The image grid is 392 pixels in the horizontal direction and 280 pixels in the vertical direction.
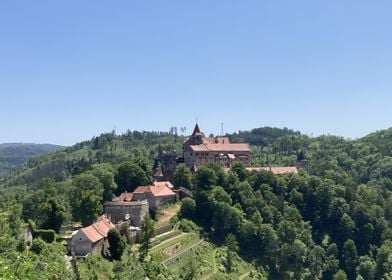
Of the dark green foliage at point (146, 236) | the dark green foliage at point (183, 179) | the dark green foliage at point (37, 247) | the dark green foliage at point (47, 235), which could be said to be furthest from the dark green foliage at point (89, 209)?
the dark green foliage at point (183, 179)

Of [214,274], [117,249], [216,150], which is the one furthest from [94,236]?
[216,150]

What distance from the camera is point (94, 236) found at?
188ft

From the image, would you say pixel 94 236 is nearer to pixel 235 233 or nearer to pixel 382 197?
pixel 235 233

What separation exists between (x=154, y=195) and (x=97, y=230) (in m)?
23.4

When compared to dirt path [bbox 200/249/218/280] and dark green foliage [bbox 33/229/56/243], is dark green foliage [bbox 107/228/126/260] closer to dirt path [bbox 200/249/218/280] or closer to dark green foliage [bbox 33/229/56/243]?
dark green foliage [bbox 33/229/56/243]

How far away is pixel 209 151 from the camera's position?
116 meters

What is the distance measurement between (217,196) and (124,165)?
16873mm

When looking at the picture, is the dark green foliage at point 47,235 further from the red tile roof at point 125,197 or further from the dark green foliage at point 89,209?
the red tile roof at point 125,197

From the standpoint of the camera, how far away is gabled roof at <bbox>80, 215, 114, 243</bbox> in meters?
56.7

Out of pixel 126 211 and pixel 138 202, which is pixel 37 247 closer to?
pixel 126 211

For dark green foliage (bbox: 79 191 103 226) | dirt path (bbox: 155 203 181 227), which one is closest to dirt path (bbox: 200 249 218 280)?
dirt path (bbox: 155 203 181 227)

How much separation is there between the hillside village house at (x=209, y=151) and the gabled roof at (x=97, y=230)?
146 feet

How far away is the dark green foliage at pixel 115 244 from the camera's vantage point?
57469mm

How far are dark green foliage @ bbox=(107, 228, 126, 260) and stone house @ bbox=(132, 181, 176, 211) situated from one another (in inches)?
944
